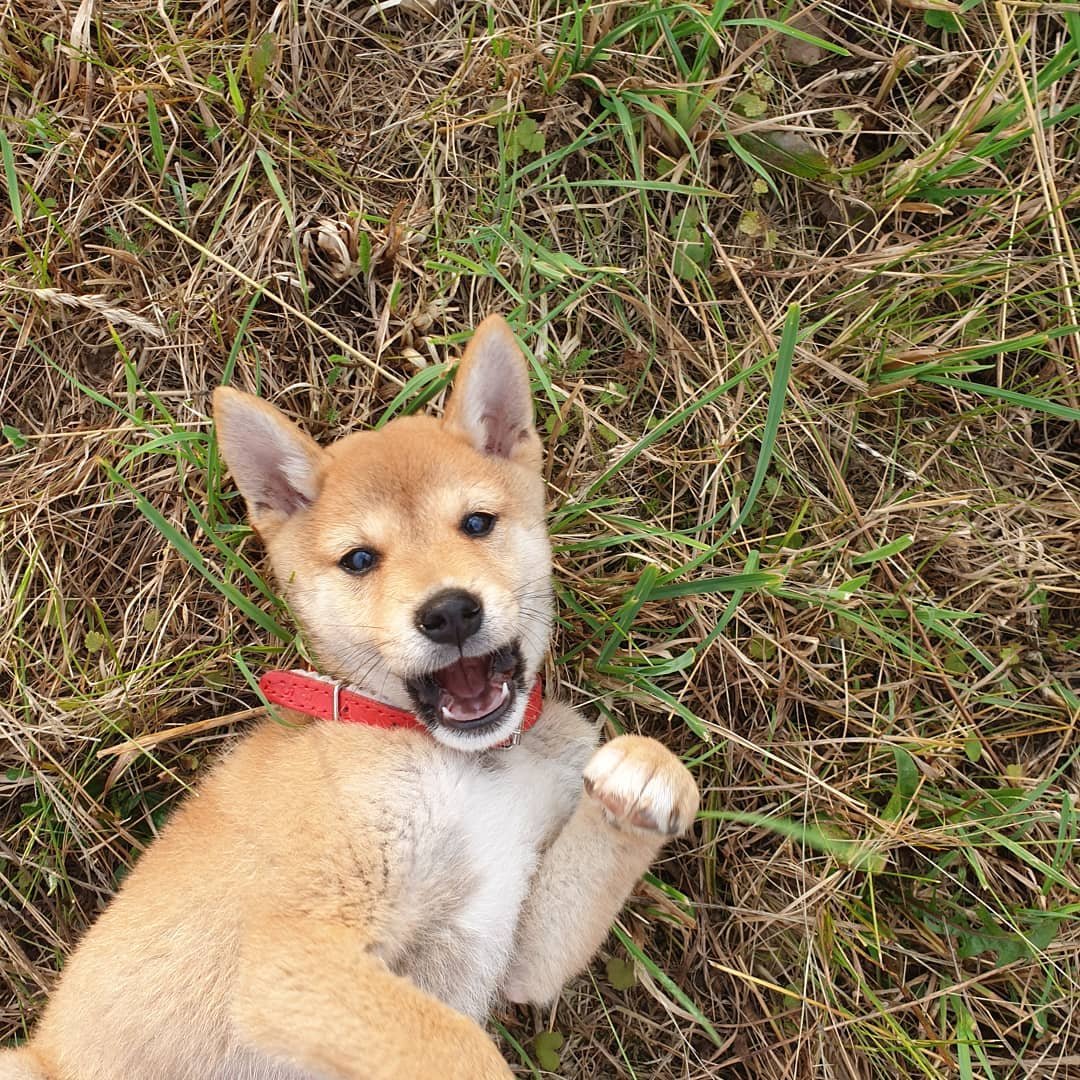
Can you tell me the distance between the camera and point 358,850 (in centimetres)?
250

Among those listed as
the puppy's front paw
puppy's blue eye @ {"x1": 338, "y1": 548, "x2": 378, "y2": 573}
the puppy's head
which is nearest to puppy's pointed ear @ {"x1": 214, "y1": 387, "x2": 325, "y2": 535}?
the puppy's head

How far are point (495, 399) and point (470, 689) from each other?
993 millimetres

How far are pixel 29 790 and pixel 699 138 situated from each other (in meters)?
3.69

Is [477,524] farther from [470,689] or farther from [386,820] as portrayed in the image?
[386,820]

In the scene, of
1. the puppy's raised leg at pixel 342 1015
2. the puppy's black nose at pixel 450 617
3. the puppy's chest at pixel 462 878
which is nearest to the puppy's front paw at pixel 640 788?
the puppy's chest at pixel 462 878

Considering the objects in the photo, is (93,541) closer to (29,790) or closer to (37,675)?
(37,675)

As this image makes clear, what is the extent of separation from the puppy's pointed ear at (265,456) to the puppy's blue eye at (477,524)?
1.68 ft

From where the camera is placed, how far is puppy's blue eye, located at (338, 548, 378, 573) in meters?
2.84

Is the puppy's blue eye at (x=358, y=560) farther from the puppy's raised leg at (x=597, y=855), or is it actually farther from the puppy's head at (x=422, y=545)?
the puppy's raised leg at (x=597, y=855)

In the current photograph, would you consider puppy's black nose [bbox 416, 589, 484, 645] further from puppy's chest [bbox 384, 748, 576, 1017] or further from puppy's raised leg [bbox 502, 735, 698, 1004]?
puppy's raised leg [bbox 502, 735, 698, 1004]

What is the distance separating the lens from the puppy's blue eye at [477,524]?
2887mm

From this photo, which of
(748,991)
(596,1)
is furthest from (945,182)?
(748,991)

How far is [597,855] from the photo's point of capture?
112 inches

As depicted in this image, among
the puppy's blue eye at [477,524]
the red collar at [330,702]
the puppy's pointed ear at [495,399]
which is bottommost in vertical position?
the red collar at [330,702]
